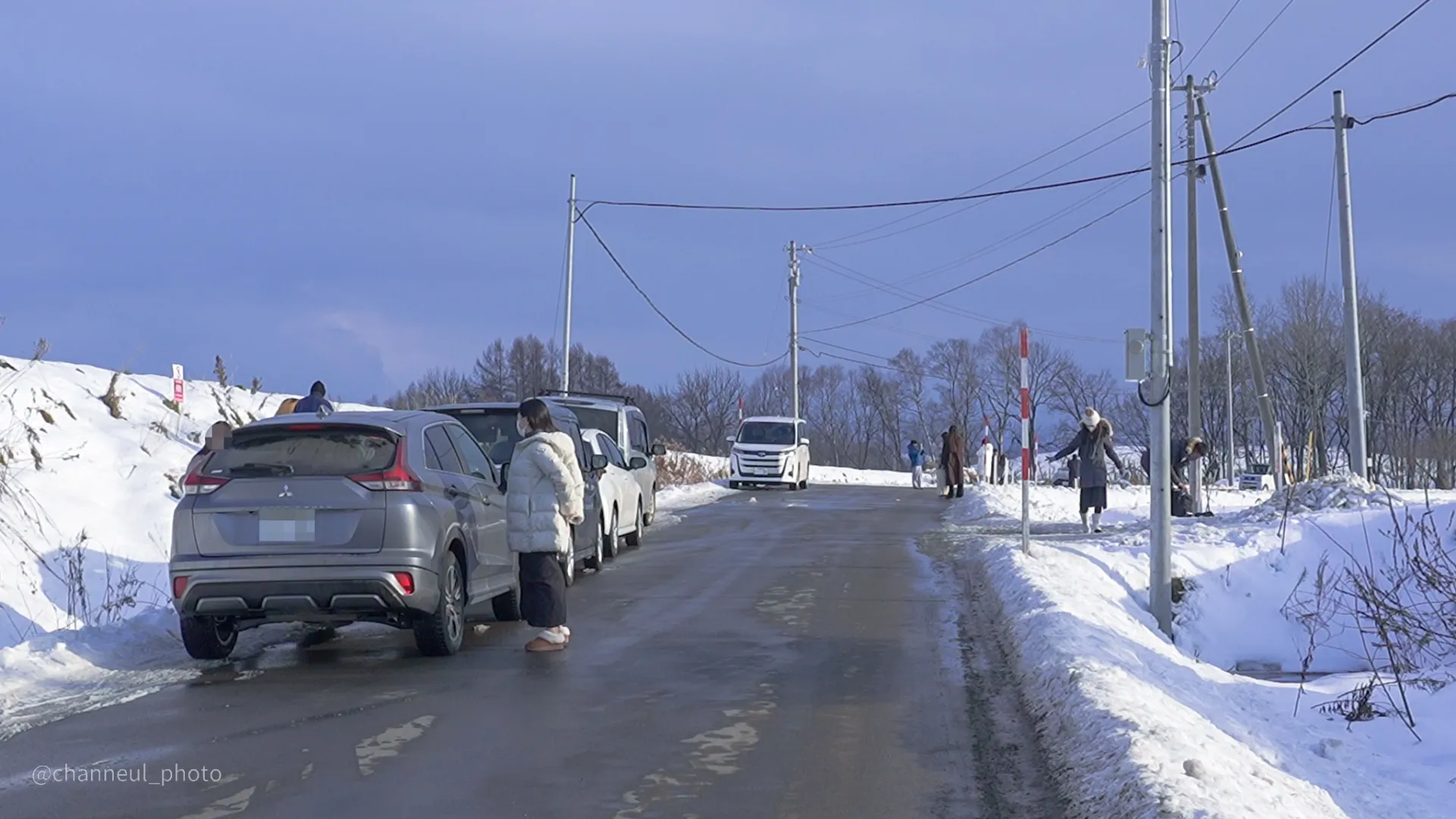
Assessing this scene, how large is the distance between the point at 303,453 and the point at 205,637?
147cm

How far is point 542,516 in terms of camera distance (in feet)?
32.4

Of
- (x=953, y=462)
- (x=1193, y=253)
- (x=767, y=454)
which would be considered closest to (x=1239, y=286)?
(x=1193, y=253)

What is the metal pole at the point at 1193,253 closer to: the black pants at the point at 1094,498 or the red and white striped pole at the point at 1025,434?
the black pants at the point at 1094,498

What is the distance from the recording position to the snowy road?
5.81 m

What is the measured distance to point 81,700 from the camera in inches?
314

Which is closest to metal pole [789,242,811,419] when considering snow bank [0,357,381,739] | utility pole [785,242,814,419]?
utility pole [785,242,814,419]

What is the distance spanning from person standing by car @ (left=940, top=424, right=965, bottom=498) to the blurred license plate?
24.7 meters

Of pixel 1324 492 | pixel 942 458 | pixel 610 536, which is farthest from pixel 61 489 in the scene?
pixel 942 458

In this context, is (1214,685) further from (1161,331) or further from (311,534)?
(311,534)

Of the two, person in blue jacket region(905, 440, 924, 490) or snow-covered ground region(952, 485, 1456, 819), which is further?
person in blue jacket region(905, 440, 924, 490)

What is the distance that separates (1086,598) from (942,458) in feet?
71.6

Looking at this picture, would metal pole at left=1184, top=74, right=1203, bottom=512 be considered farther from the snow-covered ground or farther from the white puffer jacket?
the white puffer jacket

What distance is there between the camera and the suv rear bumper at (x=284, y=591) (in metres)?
8.77

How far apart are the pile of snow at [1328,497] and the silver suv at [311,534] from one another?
12316 millimetres
